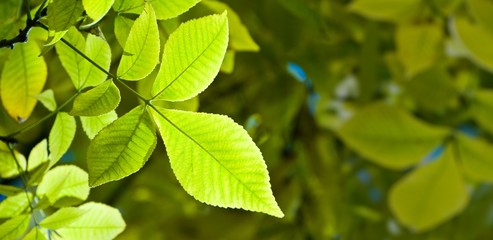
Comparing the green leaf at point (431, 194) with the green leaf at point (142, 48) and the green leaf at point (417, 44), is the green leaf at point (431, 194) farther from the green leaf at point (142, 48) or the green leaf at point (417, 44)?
the green leaf at point (142, 48)

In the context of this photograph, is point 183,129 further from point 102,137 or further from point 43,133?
point 43,133

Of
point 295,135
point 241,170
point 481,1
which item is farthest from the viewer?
point 295,135

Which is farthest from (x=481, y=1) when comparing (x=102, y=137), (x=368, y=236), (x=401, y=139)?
(x=102, y=137)

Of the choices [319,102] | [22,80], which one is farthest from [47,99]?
[319,102]

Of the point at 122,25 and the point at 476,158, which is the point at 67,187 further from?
the point at 476,158

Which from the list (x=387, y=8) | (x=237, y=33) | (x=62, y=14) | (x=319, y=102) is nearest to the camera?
(x=62, y=14)

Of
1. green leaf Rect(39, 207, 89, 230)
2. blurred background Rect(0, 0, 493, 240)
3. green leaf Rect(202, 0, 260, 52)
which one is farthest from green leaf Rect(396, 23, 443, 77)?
green leaf Rect(39, 207, 89, 230)
